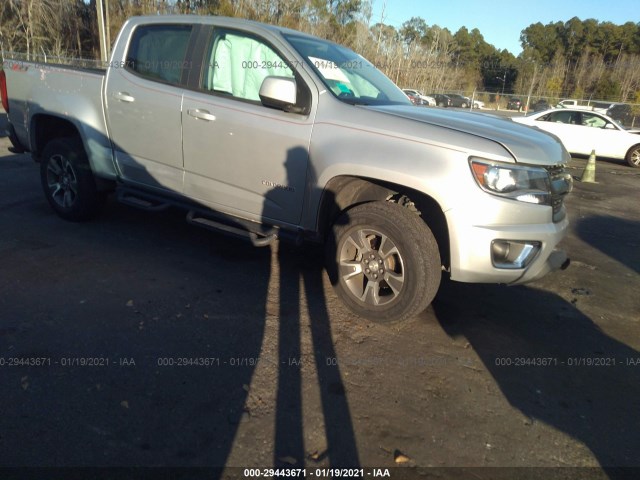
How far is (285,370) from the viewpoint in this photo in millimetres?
2826

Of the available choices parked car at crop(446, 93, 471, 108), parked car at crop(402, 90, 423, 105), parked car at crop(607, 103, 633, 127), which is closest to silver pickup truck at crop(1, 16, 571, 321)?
parked car at crop(402, 90, 423, 105)

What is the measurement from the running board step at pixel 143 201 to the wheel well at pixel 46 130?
91cm

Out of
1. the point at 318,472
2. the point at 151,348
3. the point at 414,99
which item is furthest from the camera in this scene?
the point at 414,99

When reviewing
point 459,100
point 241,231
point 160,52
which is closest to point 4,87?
point 160,52

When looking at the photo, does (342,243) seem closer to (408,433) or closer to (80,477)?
(408,433)

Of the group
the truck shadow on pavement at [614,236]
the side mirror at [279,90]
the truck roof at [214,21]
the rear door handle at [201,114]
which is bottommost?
the truck shadow on pavement at [614,236]

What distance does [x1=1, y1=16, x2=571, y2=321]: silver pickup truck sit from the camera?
299 cm

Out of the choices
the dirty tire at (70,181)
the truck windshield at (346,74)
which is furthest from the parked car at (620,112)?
the dirty tire at (70,181)

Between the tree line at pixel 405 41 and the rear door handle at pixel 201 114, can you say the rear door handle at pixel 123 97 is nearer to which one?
the rear door handle at pixel 201 114

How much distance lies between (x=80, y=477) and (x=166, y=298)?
65.9 inches

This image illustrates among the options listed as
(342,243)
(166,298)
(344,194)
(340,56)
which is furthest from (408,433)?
(340,56)

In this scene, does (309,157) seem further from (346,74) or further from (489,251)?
(489,251)

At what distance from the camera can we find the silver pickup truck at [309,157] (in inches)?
118

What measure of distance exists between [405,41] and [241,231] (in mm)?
50715
